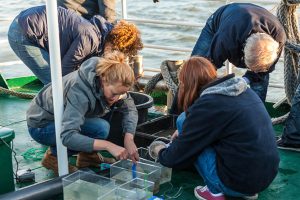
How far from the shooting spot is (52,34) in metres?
3.29

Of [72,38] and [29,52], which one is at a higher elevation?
[72,38]

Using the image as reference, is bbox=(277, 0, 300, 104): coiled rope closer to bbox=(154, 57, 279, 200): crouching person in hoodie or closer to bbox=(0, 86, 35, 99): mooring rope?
bbox=(154, 57, 279, 200): crouching person in hoodie

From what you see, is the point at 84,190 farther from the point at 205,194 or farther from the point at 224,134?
the point at 224,134

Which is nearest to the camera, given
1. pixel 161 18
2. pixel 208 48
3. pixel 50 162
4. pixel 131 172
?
pixel 131 172

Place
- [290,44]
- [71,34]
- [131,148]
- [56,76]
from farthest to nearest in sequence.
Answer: [290,44] → [71,34] → [131,148] → [56,76]

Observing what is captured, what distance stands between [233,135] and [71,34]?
59.3 inches

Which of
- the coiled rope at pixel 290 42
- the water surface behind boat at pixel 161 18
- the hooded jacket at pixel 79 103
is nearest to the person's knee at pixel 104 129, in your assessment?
the hooded jacket at pixel 79 103

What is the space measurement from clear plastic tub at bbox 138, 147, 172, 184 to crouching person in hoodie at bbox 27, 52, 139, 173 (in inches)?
3.7

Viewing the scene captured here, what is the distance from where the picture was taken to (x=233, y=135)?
3.12 m

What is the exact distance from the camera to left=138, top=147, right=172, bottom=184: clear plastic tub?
11.6 ft

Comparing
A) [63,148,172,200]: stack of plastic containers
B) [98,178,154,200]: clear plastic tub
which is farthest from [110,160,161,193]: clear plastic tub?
[98,178,154,200]: clear plastic tub

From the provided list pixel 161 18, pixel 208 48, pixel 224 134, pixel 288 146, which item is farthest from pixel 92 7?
pixel 161 18

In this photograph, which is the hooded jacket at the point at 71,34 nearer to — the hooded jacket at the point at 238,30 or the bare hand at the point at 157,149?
the hooded jacket at the point at 238,30

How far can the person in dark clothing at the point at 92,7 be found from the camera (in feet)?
16.6
